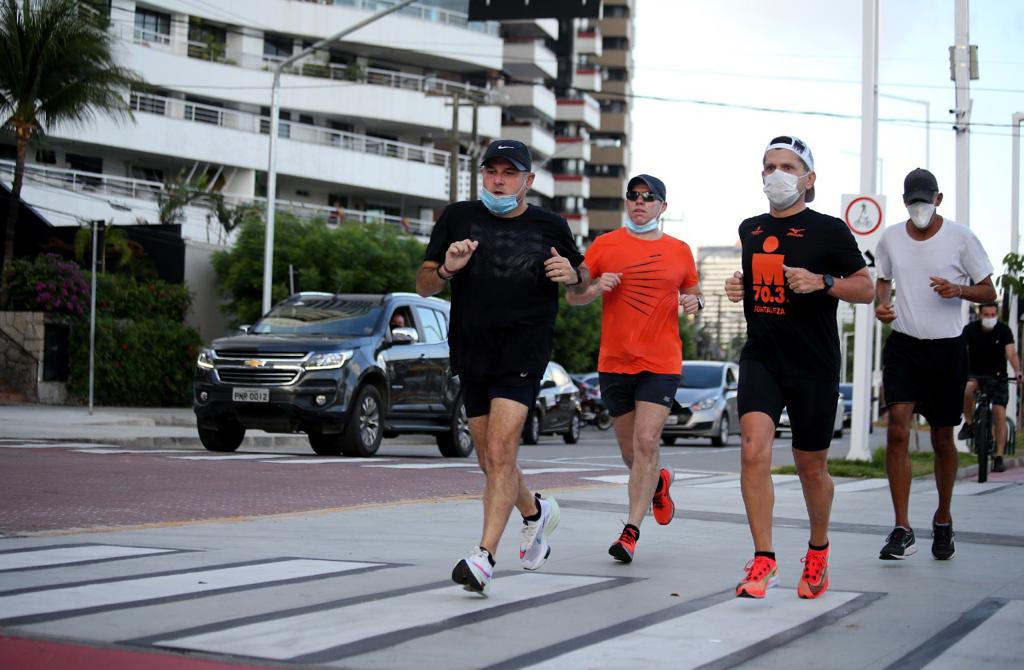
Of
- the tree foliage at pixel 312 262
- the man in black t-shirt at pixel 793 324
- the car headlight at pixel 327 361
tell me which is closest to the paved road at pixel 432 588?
the man in black t-shirt at pixel 793 324

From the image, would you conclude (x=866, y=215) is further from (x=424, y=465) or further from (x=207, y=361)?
(x=207, y=361)

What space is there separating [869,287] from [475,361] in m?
1.81

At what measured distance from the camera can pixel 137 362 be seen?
32.7 meters

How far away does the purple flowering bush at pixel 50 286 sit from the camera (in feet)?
101

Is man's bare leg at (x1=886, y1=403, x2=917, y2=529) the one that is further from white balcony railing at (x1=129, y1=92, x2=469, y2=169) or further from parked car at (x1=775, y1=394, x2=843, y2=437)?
white balcony railing at (x1=129, y1=92, x2=469, y2=169)

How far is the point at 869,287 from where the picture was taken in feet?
22.3

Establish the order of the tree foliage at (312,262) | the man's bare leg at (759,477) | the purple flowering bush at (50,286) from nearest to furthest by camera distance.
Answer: the man's bare leg at (759,477), the purple flowering bush at (50,286), the tree foliage at (312,262)

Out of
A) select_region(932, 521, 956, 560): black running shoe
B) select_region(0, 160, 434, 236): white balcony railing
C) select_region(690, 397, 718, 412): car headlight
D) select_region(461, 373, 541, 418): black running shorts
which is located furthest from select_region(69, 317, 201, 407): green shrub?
select_region(461, 373, 541, 418): black running shorts

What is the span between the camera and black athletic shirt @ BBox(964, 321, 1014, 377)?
15.8 meters

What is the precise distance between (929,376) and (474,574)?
347cm

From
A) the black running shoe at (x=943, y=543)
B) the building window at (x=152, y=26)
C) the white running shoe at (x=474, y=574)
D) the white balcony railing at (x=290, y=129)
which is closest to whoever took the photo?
the white running shoe at (x=474, y=574)

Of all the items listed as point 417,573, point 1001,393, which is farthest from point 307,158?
point 417,573

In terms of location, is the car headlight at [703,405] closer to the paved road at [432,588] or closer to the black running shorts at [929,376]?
the paved road at [432,588]

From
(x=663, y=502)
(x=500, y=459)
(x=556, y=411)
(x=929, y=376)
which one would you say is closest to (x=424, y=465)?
(x=663, y=502)
